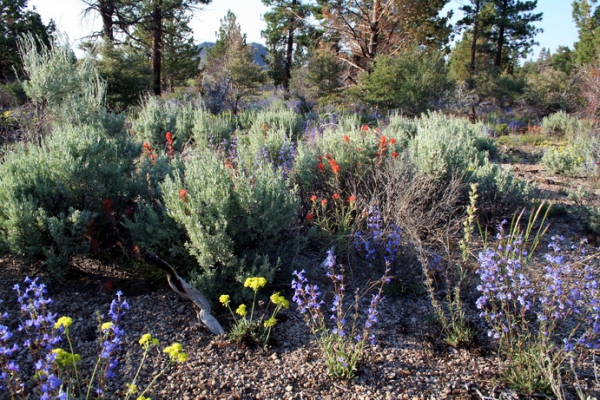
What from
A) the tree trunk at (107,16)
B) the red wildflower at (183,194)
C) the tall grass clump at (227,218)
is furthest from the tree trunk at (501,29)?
the red wildflower at (183,194)

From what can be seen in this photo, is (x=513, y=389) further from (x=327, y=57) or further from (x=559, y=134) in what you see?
(x=327, y=57)

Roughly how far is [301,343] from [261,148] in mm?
3066

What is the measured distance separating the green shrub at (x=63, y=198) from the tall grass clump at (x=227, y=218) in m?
0.56

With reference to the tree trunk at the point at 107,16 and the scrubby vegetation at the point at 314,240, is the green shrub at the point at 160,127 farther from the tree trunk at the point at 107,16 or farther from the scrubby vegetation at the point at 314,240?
the tree trunk at the point at 107,16

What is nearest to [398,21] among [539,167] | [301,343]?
[539,167]

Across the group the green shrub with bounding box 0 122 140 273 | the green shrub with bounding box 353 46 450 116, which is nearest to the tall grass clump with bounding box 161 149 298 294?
the green shrub with bounding box 0 122 140 273

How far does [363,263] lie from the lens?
3.67 m

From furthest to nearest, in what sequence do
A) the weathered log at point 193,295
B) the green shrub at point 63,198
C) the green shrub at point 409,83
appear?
the green shrub at point 409,83 < the green shrub at point 63,198 < the weathered log at point 193,295

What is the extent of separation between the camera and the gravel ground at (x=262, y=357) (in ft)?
7.56

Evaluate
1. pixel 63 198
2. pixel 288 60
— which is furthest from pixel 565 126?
pixel 288 60

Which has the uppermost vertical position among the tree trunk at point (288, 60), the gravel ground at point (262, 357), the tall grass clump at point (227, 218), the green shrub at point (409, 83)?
the tree trunk at point (288, 60)

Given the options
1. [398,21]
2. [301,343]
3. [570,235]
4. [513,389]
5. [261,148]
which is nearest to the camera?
[513,389]

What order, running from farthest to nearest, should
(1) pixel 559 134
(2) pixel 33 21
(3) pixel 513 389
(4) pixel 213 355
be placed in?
A: (2) pixel 33 21
(1) pixel 559 134
(4) pixel 213 355
(3) pixel 513 389

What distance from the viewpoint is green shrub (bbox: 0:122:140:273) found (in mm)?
2960
